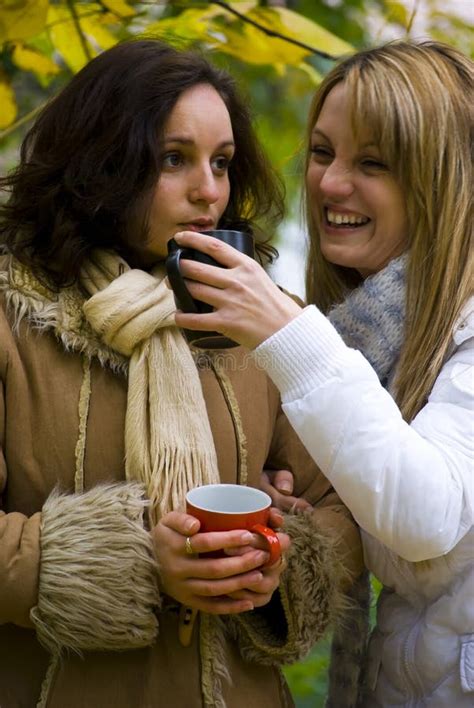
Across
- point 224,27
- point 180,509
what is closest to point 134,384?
point 180,509

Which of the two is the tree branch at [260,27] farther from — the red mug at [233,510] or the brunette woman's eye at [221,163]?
the red mug at [233,510]

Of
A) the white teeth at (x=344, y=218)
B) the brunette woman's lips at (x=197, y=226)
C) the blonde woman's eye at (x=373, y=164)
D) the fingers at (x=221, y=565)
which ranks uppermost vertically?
the blonde woman's eye at (x=373, y=164)

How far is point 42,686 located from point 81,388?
507mm

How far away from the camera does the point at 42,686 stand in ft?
5.17

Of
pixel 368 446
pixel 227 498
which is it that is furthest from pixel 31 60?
pixel 368 446

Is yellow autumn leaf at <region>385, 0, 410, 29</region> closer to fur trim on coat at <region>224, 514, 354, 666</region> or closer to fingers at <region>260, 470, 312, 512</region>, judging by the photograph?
fingers at <region>260, 470, 312, 512</region>

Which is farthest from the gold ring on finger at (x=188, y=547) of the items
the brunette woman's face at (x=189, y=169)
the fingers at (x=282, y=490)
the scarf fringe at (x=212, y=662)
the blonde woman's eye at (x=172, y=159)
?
the blonde woman's eye at (x=172, y=159)

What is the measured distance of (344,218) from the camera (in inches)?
71.1

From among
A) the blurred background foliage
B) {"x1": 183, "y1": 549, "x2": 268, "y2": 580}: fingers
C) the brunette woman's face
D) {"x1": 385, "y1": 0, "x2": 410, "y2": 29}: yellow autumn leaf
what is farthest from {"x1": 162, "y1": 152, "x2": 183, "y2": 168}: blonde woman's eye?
{"x1": 385, "y1": 0, "x2": 410, "y2": 29}: yellow autumn leaf

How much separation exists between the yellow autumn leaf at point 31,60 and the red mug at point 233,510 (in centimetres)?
128

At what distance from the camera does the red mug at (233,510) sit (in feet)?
4.59

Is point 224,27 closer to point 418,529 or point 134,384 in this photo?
point 134,384

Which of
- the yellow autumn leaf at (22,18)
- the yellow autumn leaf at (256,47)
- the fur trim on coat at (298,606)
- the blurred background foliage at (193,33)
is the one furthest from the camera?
the yellow autumn leaf at (256,47)

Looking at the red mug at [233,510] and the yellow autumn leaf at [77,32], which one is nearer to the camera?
Answer: the red mug at [233,510]
